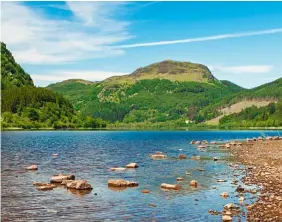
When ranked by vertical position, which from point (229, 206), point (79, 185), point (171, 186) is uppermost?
point (79, 185)

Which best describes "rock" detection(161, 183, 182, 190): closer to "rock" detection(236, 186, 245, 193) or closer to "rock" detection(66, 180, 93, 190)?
"rock" detection(236, 186, 245, 193)

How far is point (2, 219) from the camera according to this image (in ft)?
90.2

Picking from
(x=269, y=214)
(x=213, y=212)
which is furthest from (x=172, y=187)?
(x=269, y=214)

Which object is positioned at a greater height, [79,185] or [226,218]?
[79,185]

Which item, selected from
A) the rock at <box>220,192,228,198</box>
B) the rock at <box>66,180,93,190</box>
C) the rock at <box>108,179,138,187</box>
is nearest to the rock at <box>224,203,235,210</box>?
the rock at <box>220,192,228,198</box>

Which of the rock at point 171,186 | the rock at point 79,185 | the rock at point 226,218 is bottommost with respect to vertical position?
the rock at point 171,186

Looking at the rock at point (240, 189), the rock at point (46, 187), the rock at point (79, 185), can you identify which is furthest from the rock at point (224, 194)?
the rock at point (46, 187)

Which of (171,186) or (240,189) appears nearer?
(240,189)

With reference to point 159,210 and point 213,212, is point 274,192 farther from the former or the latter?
point 159,210

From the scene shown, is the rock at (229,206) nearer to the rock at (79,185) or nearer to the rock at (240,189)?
the rock at (240,189)

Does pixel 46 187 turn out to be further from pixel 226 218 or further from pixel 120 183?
pixel 226 218

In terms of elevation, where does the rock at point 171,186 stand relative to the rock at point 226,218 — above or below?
below

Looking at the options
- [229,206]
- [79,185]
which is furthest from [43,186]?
[229,206]

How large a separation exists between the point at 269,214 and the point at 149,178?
73.4 feet
